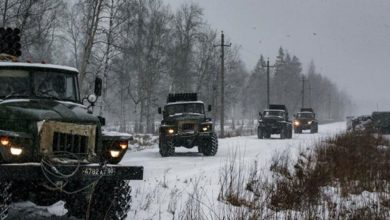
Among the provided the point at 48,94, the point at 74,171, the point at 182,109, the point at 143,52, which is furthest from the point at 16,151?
the point at 143,52

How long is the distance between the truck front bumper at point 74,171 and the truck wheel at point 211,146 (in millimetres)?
10688

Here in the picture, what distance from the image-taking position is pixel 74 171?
5.91 metres

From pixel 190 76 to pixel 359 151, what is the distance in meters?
37.7

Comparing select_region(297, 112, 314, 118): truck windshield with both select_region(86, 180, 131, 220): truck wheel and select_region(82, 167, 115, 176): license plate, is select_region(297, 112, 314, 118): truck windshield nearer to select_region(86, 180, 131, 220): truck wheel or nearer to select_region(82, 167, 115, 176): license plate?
select_region(86, 180, 131, 220): truck wheel

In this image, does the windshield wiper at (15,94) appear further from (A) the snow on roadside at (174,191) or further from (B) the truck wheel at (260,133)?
(B) the truck wheel at (260,133)

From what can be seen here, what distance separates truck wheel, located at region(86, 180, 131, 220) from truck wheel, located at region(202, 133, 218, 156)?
1043 cm

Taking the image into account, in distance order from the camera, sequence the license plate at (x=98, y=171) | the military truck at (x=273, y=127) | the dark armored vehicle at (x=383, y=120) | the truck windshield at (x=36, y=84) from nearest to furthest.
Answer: the license plate at (x=98, y=171) → the truck windshield at (x=36, y=84) → the military truck at (x=273, y=127) → the dark armored vehicle at (x=383, y=120)

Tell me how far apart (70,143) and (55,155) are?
267 mm

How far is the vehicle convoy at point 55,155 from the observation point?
5.86m

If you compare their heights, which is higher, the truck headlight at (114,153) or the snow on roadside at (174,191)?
the truck headlight at (114,153)

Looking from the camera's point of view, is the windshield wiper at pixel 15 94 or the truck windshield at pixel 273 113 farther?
the truck windshield at pixel 273 113

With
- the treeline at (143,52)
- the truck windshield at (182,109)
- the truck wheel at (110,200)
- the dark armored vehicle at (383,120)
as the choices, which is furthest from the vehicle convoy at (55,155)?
the dark armored vehicle at (383,120)

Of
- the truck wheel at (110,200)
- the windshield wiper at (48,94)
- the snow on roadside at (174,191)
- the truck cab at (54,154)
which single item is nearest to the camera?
the truck cab at (54,154)

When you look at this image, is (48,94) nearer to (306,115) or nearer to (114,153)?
(114,153)
